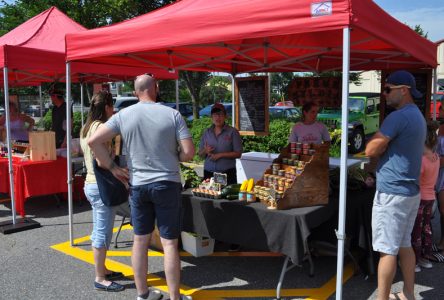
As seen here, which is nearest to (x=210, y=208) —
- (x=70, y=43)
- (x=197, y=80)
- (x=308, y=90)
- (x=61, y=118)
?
(x=70, y=43)

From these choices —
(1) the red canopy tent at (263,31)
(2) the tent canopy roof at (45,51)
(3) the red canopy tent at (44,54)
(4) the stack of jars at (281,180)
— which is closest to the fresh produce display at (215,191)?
(4) the stack of jars at (281,180)

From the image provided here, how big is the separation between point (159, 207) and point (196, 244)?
3.76ft

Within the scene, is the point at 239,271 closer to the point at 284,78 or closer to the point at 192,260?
the point at 192,260

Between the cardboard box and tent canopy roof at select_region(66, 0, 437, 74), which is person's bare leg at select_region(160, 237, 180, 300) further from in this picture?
tent canopy roof at select_region(66, 0, 437, 74)

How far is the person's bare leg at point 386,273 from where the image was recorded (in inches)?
114

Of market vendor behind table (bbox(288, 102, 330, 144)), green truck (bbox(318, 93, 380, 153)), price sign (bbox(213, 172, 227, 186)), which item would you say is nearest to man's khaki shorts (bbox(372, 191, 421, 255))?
price sign (bbox(213, 172, 227, 186))

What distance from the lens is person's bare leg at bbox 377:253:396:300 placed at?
114 inches

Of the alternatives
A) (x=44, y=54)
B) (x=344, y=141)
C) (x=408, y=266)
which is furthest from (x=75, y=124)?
(x=408, y=266)

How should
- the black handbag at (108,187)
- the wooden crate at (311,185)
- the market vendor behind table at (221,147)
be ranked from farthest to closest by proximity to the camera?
the market vendor behind table at (221,147) → the black handbag at (108,187) → the wooden crate at (311,185)

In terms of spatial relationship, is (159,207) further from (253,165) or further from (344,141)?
(253,165)

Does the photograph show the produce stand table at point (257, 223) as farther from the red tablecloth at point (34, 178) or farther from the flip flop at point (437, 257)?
the red tablecloth at point (34, 178)

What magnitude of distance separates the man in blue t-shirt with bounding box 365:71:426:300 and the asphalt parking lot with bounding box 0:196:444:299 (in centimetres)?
80

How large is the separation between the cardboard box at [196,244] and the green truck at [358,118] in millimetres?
8006

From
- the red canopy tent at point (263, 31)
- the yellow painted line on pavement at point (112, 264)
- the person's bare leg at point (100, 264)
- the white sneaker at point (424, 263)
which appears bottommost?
the yellow painted line on pavement at point (112, 264)
